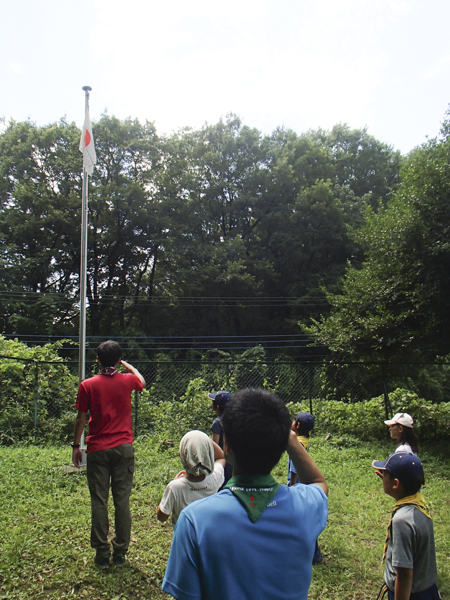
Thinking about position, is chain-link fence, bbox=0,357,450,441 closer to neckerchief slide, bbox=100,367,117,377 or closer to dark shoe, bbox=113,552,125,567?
dark shoe, bbox=113,552,125,567

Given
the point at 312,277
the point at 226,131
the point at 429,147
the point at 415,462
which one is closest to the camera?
the point at 415,462

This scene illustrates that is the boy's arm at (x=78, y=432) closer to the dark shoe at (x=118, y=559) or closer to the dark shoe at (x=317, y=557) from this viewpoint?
the dark shoe at (x=118, y=559)

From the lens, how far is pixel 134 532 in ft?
14.9

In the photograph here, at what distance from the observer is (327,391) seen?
11.7 m

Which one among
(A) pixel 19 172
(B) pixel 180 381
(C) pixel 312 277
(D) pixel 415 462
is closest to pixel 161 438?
(B) pixel 180 381

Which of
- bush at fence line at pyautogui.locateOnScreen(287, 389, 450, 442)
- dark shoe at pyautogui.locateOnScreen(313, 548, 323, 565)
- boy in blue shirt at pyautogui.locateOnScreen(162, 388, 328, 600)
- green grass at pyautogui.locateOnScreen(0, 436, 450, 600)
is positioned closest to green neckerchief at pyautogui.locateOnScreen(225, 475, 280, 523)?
boy in blue shirt at pyautogui.locateOnScreen(162, 388, 328, 600)

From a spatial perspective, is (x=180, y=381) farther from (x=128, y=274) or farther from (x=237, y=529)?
(x=128, y=274)

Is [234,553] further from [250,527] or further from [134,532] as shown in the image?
[134,532]

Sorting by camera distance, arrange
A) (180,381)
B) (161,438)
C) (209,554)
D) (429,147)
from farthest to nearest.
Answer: (429,147), (180,381), (161,438), (209,554)

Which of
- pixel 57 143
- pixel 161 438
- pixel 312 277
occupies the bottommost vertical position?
pixel 161 438

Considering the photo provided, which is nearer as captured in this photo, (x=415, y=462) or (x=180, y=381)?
(x=415, y=462)

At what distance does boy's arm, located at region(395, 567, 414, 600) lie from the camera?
2062 mm

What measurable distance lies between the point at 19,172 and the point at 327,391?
2328cm

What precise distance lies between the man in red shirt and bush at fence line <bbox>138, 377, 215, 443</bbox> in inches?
219
